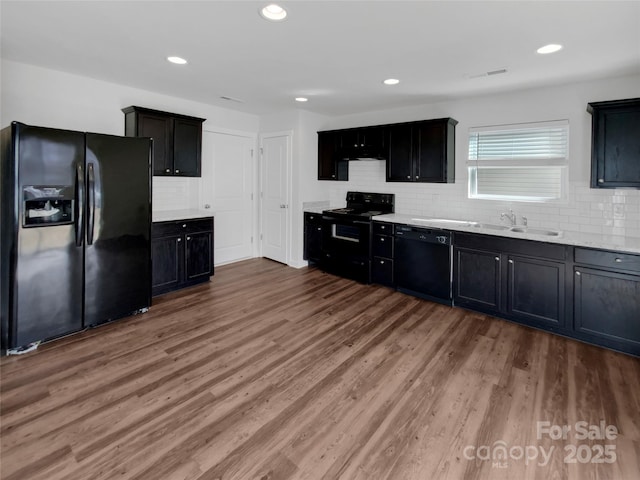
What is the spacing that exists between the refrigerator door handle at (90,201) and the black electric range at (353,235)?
2988 millimetres

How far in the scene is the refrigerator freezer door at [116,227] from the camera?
124 inches

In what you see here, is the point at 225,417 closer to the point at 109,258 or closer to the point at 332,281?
the point at 109,258

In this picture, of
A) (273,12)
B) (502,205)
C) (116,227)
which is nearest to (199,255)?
(116,227)

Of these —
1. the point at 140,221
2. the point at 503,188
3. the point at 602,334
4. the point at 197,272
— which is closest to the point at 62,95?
the point at 140,221

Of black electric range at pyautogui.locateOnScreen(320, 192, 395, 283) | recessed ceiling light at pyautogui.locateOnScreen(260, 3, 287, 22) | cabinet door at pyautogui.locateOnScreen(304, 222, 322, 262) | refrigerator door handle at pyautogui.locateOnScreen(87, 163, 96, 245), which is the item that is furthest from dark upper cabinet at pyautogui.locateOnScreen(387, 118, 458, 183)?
refrigerator door handle at pyautogui.locateOnScreen(87, 163, 96, 245)

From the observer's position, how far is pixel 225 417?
2.12m

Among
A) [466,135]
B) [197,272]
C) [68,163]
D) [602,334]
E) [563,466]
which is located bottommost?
[563,466]

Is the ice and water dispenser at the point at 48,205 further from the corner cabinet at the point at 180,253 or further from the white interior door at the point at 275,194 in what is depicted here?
the white interior door at the point at 275,194

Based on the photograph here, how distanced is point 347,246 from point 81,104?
11.9 ft

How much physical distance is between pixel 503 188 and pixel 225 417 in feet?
12.7

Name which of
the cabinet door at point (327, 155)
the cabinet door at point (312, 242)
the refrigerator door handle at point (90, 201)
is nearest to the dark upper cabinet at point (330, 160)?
the cabinet door at point (327, 155)

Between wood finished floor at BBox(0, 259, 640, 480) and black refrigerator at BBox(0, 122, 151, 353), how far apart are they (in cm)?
28

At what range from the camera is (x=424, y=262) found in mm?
4180

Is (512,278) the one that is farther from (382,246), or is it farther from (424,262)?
(382,246)
